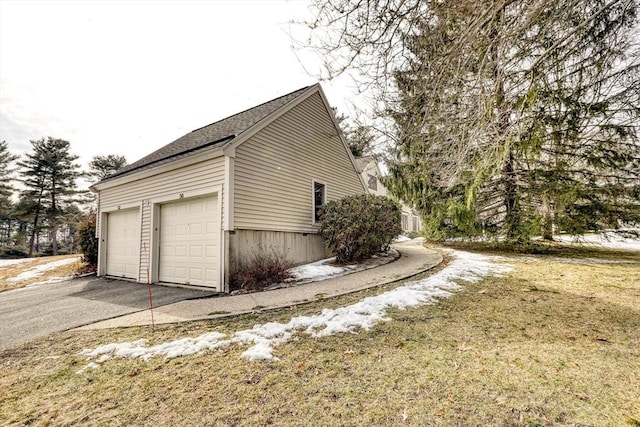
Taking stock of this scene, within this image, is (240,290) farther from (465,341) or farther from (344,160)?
(344,160)

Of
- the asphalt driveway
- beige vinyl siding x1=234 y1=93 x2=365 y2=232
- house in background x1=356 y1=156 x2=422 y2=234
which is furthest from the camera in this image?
house in background x1=356 y1=156 x2=422 y2=234

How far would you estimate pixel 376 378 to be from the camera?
94.3 inches

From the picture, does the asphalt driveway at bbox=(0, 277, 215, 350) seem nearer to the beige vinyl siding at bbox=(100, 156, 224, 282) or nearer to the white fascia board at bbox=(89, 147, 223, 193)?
the beige vinyl siding at bbox=(100, 156, 224, 282)

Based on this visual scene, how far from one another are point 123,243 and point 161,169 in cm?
346

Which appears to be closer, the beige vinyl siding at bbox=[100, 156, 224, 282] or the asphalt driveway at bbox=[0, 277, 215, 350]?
the asphalt driveway at bbox=[0, 277, 215, 350]

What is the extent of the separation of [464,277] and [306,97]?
7518mm

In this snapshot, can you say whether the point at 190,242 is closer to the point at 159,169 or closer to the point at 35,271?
the point at 159,169

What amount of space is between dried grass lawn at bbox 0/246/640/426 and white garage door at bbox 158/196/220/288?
288 centimetres

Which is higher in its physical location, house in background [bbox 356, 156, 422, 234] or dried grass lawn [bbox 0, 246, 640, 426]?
house in background [bbox 356, 156, 422, 234]

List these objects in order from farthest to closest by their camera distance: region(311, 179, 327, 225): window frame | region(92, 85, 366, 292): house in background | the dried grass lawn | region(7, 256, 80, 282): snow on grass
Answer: region(7, 256, 80, 282): snow on grass → region(311, 179, 327, 225): window frame → region(92, 85, 366, 292): house in background → the dried grass lawn

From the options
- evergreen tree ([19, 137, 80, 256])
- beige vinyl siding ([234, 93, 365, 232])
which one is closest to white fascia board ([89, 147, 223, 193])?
beige vinyl siding ([234, 93, 365, 232])

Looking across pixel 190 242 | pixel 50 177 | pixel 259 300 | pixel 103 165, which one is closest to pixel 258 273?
Result: pixel 259 300

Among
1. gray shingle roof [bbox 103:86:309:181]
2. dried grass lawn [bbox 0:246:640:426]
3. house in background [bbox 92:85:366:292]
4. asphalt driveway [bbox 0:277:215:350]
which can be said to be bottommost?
asphalt driveway [bbox 0:277:215:350]

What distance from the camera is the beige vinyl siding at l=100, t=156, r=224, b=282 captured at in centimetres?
682
